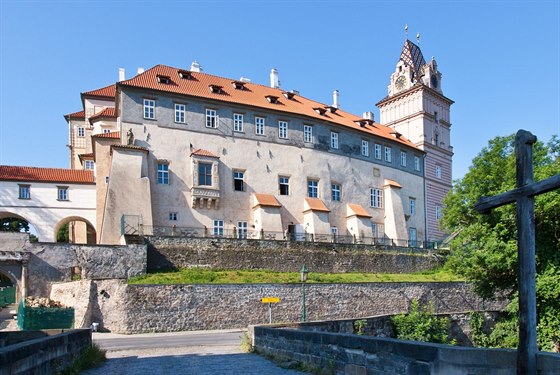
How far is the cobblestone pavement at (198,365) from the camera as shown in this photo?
1004 centimetres

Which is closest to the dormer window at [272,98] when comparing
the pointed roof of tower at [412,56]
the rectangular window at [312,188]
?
the rectangular window at [312,188]

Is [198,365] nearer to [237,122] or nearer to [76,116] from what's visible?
[237,122]

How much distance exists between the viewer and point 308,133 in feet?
139

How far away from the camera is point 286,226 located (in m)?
39.8

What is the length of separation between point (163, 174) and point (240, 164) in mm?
6070

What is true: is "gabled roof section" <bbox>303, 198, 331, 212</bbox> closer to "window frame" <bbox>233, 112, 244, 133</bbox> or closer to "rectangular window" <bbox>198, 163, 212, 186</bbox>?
"window frame" <bbox>233, 112, 244, 133</bbox>

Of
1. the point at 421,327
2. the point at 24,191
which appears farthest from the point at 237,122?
the point at 421,327

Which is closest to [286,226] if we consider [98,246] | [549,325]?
[98,246]

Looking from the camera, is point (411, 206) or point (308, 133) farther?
point (411, 206)

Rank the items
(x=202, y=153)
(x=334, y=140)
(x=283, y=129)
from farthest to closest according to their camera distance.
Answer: (x=334, y=140) → (x=283, y=129) → (x=202, y=153)

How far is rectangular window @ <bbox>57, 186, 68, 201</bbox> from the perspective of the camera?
4019 cm

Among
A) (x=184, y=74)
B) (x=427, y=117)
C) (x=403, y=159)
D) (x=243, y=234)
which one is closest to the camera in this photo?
(x=243, y=234)

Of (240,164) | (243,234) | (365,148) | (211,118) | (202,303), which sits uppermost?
(211,118)

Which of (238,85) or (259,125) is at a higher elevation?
(238,85)
